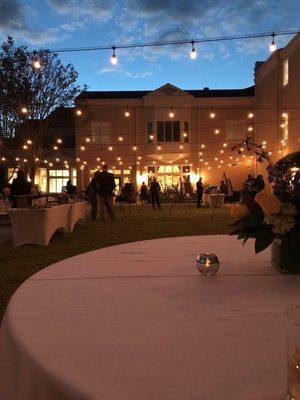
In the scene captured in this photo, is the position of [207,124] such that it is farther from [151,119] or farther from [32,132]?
[32,132]

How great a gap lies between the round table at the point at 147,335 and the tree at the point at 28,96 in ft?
57.6

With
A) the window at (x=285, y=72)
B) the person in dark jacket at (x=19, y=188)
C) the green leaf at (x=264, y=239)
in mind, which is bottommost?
the green leaf at (x=264, y=239)

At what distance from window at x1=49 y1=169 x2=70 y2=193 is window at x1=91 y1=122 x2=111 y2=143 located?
4.39 meters

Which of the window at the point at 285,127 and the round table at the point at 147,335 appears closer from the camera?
the round table at the point at 147,335

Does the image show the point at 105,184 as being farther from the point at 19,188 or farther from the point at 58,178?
the point at 58,178

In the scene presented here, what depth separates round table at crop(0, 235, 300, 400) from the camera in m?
0.79

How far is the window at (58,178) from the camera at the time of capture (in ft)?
101

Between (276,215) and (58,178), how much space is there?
98.8 ft

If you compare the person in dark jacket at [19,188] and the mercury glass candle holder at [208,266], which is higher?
the person in dark jacket at [19,188]

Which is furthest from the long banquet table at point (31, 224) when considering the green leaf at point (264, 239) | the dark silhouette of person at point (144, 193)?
the dark silhouette of person at point (144, 193)

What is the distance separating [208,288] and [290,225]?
0.36 m

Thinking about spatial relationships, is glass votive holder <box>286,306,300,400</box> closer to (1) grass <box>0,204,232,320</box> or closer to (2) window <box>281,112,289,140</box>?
(1) grass <box>0,204,232,320</box>

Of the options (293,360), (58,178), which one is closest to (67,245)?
(293,360)

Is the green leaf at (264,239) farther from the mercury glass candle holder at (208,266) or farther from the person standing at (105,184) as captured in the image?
the person standing at (105,184)
